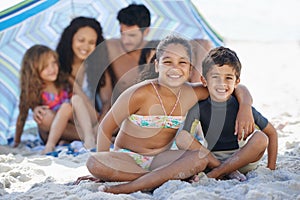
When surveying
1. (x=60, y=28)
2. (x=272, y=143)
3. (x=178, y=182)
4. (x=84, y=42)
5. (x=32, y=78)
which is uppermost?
(x=60, y=28)

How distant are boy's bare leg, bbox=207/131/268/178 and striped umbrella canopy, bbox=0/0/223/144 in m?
1.44

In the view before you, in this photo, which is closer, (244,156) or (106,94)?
(244,156)

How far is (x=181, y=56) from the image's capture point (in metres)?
2.34

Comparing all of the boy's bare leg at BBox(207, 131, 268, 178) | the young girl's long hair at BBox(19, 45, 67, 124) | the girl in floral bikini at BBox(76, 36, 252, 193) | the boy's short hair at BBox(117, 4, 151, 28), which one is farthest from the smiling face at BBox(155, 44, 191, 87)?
the young girl's long hair at BBox(19, 45, 67, 124)

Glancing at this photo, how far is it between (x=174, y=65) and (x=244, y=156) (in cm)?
55

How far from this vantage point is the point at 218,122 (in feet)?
7.70

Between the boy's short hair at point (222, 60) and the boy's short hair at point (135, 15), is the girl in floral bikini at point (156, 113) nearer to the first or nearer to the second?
the boy's short hair at point (222, 60)

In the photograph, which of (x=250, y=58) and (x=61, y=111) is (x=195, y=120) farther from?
(x=250, y=58)

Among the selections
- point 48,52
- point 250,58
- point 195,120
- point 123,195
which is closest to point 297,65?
point 250,58

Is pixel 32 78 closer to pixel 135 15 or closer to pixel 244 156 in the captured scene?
pixel 135 15

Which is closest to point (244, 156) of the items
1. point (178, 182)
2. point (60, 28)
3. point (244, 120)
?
point (244, 120)

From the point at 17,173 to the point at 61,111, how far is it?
3.02 ft

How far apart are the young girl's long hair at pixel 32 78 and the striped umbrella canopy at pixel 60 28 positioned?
112 millimetres

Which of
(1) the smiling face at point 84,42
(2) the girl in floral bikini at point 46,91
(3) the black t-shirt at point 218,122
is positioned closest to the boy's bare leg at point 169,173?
(3) the black t-shirt at point 218,122
